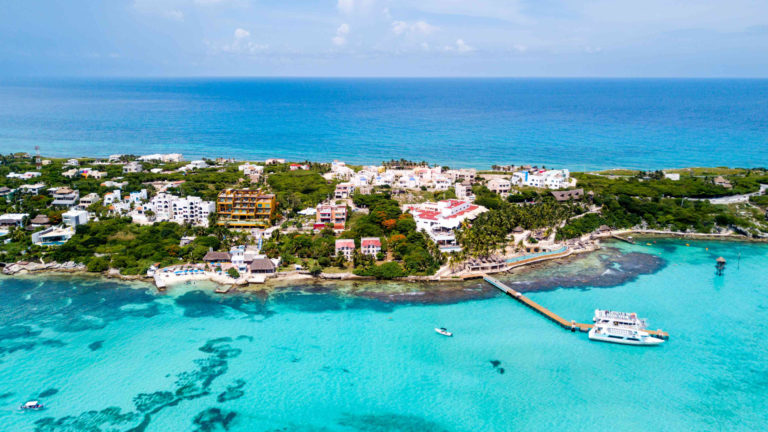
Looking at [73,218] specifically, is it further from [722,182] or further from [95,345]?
[722,182]

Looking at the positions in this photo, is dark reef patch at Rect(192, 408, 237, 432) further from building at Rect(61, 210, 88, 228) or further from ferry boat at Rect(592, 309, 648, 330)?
building at Rect(61, 210, 88, 228)

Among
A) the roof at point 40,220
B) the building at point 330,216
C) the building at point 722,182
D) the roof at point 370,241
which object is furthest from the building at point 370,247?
the building at point 722,182

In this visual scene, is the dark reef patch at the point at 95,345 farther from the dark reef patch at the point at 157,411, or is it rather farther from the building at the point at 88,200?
the building at the point at 88,200

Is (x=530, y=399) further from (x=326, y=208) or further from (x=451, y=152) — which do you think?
(x=451, y=152)

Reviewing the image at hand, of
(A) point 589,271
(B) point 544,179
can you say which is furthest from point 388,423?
(B) point 544,179

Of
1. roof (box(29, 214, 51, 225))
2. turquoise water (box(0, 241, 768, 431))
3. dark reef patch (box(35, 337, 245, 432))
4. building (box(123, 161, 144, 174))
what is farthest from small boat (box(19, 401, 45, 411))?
building (box(123, 161, 144, 174))

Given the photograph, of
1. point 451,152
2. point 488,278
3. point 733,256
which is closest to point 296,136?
point 451,152
